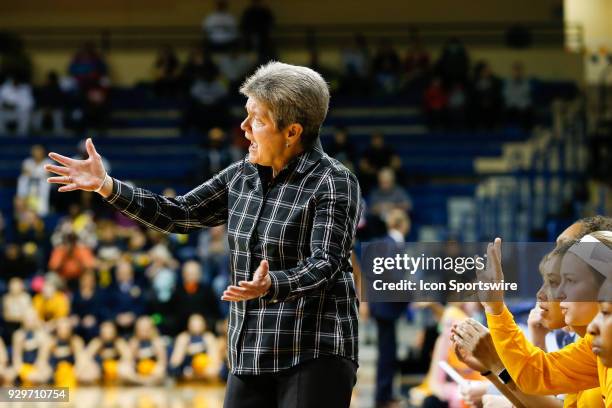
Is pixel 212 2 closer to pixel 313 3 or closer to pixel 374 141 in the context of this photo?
pixel 313 3

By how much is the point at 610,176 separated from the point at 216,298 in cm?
500

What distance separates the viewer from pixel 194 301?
10492mm

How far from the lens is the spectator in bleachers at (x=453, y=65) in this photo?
16.1 meters

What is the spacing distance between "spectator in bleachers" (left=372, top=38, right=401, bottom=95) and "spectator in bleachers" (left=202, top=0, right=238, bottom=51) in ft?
7.25

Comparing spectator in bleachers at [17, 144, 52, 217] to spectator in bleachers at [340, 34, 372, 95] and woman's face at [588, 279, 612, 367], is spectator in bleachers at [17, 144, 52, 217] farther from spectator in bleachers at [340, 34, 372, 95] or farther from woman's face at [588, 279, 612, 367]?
woman's face at [588, 279, 612, 367]

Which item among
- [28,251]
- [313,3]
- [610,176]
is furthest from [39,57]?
[610,176]

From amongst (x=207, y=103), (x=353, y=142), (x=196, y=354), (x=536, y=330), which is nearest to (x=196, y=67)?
(x=207, y=103)

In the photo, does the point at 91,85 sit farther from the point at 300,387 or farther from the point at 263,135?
the point at 300,387

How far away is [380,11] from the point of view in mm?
18297

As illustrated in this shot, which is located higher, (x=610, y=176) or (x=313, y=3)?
(x=313, y=3)

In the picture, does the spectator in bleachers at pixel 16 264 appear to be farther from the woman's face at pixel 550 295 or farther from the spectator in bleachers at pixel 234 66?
the woman's face at pixel 550 295

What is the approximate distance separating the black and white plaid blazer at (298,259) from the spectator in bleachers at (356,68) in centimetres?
1335

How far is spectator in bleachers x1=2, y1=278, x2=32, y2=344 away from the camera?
1066 centimetres

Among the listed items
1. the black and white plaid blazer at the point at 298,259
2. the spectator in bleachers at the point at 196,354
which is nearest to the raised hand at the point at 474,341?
the black and white plaid blazer at the point at 298,259
